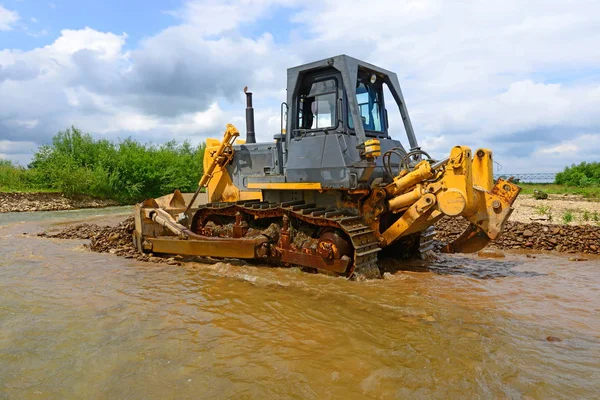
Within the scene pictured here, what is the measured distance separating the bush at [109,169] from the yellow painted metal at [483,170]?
2660cm

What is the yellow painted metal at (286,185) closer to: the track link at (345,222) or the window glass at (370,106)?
the track link at (345,222)

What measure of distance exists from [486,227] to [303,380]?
370 centimetres

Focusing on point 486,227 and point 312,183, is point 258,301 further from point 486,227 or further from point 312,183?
point 486,227

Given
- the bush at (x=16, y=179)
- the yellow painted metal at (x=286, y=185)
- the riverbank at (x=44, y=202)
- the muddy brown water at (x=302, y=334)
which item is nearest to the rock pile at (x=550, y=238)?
the muddy brown water at (x=302, y=334)

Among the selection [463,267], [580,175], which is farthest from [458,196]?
[580,175]

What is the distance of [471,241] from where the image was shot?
6.57m

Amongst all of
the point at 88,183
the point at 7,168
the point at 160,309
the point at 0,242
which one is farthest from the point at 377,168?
the point at 7,168

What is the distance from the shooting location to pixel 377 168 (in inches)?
262

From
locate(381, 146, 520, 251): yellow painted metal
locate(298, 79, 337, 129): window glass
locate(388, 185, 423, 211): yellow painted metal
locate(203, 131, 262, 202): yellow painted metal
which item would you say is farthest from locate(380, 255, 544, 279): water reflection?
locate(203, 131, 262, 202): yellow painted metal

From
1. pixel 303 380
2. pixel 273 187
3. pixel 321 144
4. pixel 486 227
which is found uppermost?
pixel 321 144

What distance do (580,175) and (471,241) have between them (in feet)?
124

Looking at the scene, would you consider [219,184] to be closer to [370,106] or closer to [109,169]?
[370,106]

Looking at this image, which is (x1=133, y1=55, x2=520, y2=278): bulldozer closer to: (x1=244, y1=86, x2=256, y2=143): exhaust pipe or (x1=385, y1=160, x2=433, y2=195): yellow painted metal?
(x1=385, y1=160, x2=433, y2=195): yellow painted metal

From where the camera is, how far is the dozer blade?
642cm
